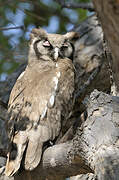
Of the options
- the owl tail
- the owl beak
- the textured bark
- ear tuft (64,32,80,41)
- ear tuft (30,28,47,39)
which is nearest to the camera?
the textured bark

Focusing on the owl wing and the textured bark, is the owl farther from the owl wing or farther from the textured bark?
the textured bark

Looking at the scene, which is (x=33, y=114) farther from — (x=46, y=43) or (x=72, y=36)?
(x=72, y=36)

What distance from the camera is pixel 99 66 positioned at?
4398mm

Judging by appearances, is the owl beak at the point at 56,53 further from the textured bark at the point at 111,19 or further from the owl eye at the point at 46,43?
the textured bark at the point at 111,19

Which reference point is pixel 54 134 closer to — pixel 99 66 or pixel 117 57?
pixel 99 66

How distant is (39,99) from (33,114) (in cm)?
19

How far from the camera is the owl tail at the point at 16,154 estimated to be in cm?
288

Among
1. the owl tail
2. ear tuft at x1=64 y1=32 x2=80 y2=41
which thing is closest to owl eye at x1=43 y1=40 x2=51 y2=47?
ear tuft at x1=64 y1=32 x2=80 y2=41

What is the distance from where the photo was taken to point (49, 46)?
4.16m

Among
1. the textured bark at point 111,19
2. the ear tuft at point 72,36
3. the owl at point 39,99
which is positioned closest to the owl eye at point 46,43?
the owl at point 39,99

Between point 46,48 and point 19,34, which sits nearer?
point 46,48

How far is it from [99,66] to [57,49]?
0.61 metres

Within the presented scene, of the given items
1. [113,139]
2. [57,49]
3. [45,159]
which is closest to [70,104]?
[57,49]

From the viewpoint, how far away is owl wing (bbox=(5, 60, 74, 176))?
2979 millimetres
